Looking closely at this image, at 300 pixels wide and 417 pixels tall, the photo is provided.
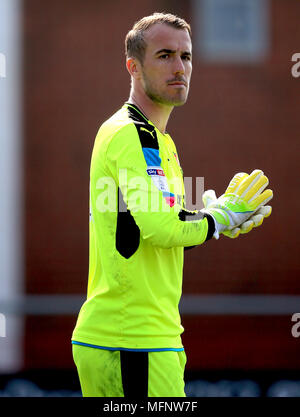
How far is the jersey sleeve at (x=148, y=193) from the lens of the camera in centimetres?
296

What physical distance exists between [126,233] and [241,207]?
19.4 inches

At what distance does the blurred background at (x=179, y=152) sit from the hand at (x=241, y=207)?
837cm

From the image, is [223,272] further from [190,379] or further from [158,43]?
[158,43]

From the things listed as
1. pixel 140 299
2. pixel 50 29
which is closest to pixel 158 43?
pixel 140 299

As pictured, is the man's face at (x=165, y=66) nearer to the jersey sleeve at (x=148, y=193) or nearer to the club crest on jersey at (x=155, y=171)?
the jersey sleeve at (x=148, y=193)

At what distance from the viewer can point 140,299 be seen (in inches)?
121

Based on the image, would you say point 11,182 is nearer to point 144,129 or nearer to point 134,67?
point 134,67

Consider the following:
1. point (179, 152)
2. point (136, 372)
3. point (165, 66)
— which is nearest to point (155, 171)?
point (165, 66)

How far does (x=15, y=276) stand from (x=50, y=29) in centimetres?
367

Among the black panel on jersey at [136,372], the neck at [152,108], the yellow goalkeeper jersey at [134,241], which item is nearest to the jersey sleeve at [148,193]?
the yellow goalkeeper jersey at [134,241]
